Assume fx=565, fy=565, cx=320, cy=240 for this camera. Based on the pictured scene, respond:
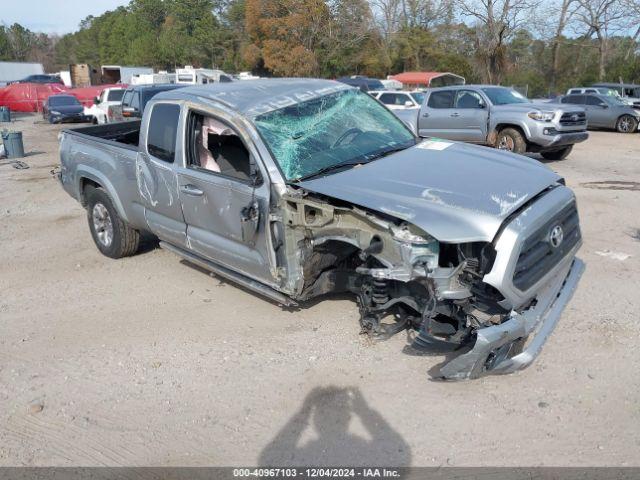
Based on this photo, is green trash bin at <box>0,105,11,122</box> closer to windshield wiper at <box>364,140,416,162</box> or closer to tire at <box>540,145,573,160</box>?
tire at <box>540,145,573,160</box>

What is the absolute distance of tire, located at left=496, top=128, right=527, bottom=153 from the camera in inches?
476

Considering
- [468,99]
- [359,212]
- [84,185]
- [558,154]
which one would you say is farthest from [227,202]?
[558,154]

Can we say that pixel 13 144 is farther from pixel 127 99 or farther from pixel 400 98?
pixel 400 98

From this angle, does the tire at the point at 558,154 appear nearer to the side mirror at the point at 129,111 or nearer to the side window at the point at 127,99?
the side mirror at the point at 129,111

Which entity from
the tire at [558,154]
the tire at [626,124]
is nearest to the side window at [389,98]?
the tire at [558,154]

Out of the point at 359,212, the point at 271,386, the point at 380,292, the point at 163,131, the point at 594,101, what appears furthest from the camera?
the point at 594,101

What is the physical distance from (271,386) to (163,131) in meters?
2.64

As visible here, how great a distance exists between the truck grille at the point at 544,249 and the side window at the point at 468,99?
9387mm

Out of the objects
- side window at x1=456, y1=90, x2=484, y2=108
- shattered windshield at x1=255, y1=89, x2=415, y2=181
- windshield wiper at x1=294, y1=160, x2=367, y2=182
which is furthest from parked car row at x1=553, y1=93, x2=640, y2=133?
windshield wiper at x1=294, y1=160, x2=367, y2=182

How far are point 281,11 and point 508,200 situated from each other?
48.7 metres

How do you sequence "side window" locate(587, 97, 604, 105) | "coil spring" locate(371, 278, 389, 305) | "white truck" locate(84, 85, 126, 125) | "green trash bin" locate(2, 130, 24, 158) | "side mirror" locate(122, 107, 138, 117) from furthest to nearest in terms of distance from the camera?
"white truck" locate(84, 85, 126, 125) → "side window" locate(587, 97, 604, 105) → "side mirror" locate(122, 107, 138, 117) → "green trash bin" locate(2, 130, 24, 158) → "coil spring" locate(371, 278, 389, 305)

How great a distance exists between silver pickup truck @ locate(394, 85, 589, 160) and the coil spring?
909 cm

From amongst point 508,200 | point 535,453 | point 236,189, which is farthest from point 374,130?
point 535,453

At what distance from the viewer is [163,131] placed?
5180mm
